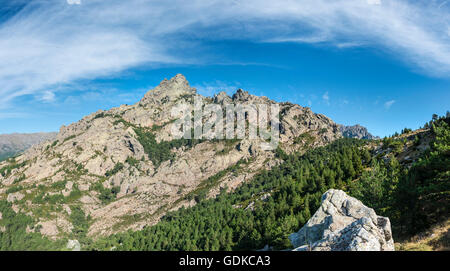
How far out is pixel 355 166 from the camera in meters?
112

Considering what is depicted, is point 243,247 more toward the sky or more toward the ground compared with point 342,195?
more toward the ground

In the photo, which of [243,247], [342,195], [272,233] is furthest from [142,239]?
[342,195]

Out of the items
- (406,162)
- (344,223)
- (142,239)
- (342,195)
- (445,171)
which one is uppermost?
(406,162)

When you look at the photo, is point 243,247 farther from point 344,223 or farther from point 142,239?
point 142,239

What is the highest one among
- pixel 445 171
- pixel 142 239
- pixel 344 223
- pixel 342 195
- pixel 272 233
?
pixel 445 171
